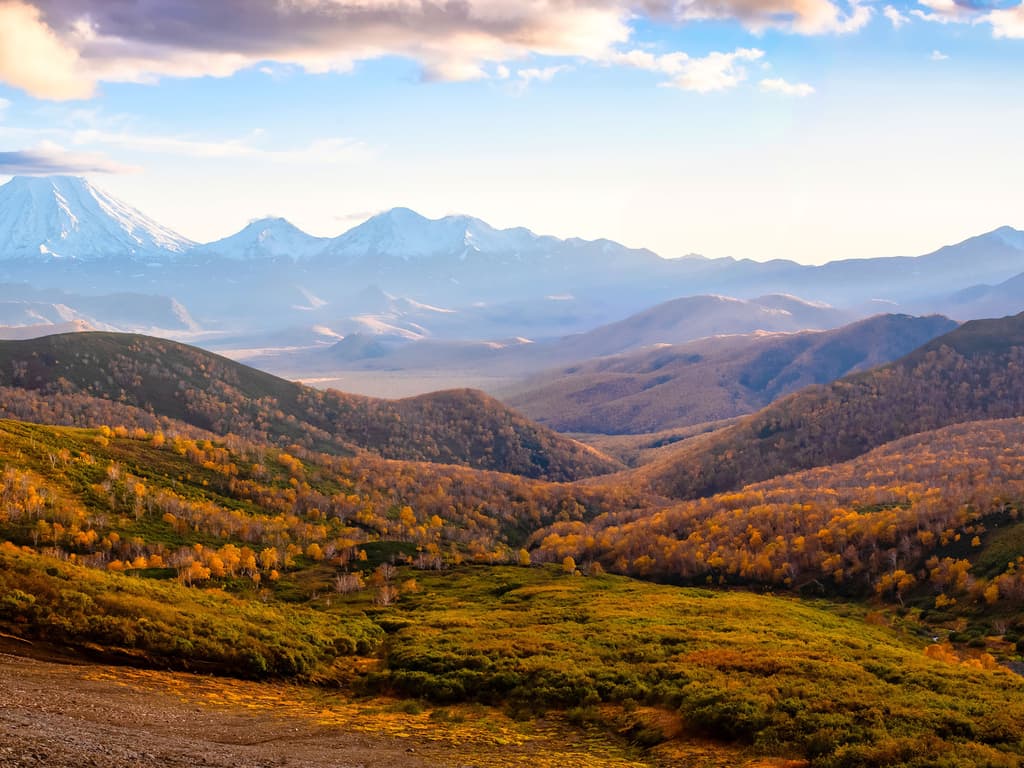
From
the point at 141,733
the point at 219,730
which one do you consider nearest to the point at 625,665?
the point at 219,730

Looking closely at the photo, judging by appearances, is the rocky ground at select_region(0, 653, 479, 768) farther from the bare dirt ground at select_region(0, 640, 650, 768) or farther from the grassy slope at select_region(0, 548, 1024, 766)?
the grassy slope at select_region(0, 548, 1024, 766)

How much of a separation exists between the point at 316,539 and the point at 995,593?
115 metres

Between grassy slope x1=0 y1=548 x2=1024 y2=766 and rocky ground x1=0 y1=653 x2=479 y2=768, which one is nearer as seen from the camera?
rocky ground x1=0 y1=653 x2=479 y2=768

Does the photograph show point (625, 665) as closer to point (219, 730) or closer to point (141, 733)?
point (219, 730)

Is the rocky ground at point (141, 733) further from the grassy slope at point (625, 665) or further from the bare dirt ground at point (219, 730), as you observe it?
the grassy slope at point (625, 665)

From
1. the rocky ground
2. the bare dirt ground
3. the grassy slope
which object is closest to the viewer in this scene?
the rocky ground

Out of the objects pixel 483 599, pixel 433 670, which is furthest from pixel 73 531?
pixel 433 670

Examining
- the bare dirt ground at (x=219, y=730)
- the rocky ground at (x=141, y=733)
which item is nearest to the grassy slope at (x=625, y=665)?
the bare dirt ground at (x=219, y=730)

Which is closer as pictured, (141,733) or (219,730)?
(141,733)

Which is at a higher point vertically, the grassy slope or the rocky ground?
the rocky ground

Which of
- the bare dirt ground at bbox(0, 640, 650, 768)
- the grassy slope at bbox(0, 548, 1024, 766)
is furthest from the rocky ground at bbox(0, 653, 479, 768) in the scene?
the grassy slope at bbox(0, 548, 1024, 766)

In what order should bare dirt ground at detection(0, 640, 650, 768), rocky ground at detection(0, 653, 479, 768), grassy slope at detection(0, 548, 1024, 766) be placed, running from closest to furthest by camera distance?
rocky ground at detection(0, 653, 479, 768) → bare dirt ground at detection(0, 640, 650, 768) → grassy slope at detection(0, 548, 1024, 766)

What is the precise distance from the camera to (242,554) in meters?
128

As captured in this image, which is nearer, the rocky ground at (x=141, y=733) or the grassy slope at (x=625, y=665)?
the rocky ground at (x=141, y=733)
